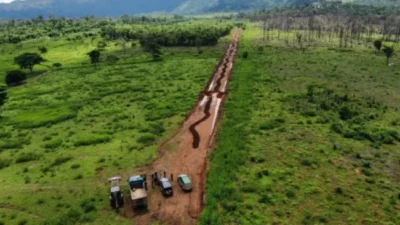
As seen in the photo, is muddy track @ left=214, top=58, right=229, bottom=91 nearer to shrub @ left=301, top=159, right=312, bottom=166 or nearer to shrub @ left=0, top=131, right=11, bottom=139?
shrub @ left=301, top=159, right=312, bottom=166

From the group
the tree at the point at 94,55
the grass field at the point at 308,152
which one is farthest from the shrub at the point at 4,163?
the tree at the point at 94,55

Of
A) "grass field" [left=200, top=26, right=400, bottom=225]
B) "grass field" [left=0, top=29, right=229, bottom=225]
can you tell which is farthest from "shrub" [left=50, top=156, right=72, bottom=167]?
"grass field" [left=200, top=26, right=400, bottom=225]

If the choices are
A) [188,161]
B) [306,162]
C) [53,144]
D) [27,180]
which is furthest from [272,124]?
[27,180]

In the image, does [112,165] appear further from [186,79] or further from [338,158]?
[186,79]

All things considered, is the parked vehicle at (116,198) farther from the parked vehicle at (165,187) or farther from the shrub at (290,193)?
the shrub at (290,193)

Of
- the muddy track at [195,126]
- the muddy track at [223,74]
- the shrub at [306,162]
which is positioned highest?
the muddy track at [223,74]
